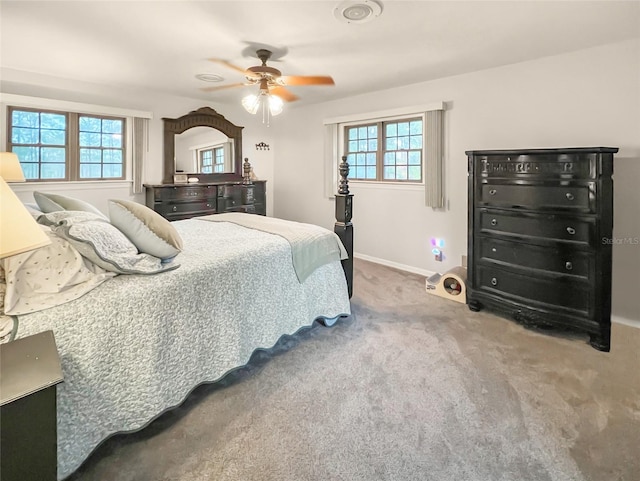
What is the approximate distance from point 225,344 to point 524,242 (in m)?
2.38

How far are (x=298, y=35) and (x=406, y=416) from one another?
269 cm

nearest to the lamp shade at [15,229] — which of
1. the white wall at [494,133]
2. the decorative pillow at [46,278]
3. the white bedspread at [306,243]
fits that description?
the decorative pillow at [46,278]

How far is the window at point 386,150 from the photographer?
182 inches

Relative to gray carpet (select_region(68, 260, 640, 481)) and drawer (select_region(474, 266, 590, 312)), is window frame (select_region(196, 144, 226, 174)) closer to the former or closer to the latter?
gray carpet (select_region(68, 260, 640, 481))

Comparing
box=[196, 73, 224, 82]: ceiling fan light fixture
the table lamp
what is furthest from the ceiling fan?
the table lamp

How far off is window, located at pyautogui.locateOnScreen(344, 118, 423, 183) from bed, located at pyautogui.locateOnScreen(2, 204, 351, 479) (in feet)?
8.48

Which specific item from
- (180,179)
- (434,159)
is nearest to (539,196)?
(434,159)

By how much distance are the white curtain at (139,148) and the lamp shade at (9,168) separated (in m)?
1.56

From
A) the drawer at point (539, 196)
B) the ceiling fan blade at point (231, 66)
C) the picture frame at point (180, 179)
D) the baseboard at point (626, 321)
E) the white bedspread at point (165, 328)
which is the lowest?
the baseboard at point (626, 321)

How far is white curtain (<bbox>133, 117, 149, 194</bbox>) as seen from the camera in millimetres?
4809

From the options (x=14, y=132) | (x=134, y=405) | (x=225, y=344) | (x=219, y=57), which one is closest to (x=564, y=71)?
(x=219, y=57)

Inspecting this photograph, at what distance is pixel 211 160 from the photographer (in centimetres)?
564

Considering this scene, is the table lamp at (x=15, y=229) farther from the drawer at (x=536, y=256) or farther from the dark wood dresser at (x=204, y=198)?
the dark wood dresser at (x=204, y=198)
